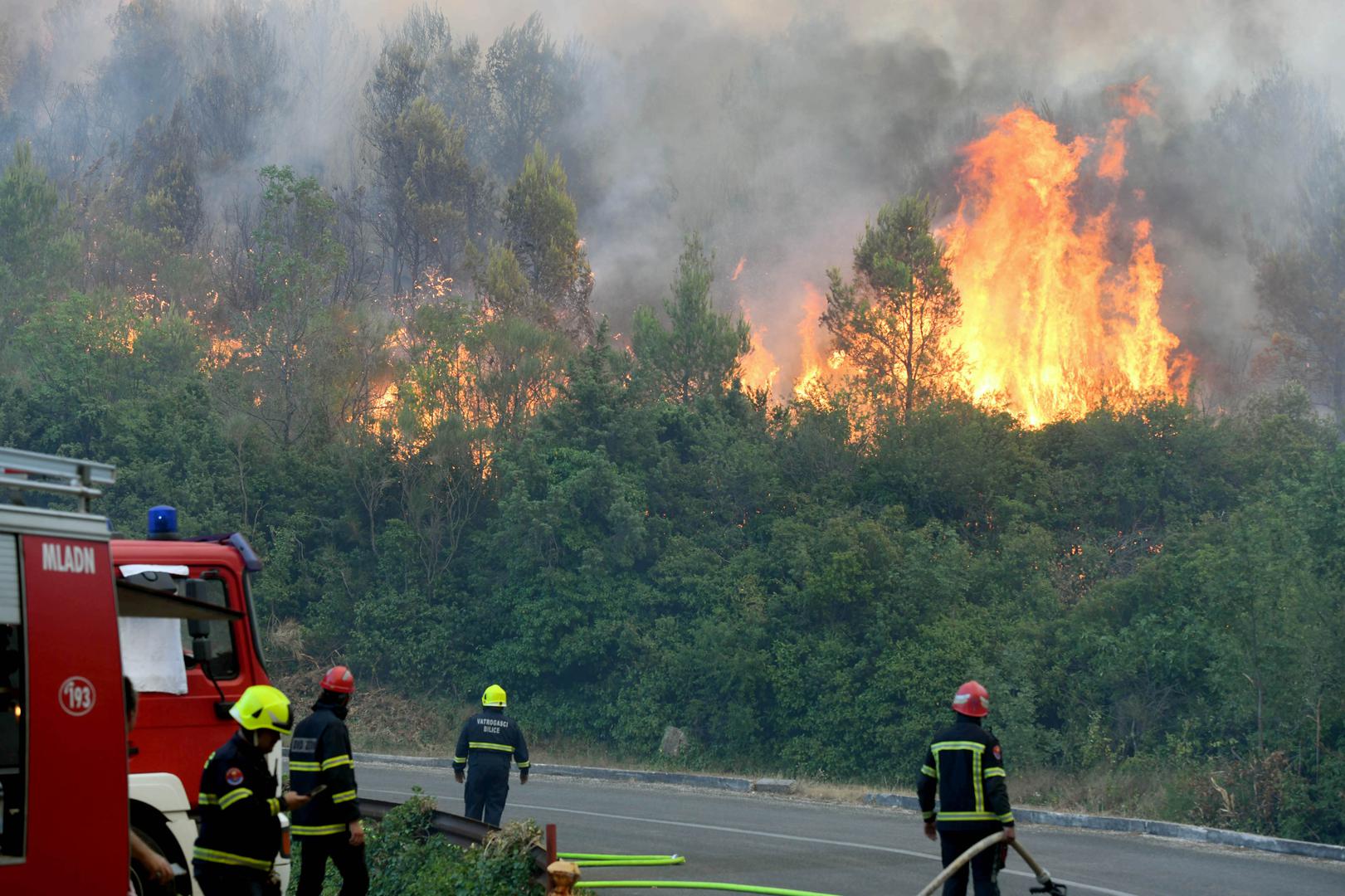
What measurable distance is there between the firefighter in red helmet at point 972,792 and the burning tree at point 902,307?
34.0 metres

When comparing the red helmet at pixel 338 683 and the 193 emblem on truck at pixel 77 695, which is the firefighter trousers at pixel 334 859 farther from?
the 193 emblem on truck at pixel 77 695

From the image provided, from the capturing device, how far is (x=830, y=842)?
1577cm

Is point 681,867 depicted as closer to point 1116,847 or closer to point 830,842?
point 830,842

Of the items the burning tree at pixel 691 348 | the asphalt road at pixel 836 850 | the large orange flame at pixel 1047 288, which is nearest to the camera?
the asphalt road at pixel 836 850

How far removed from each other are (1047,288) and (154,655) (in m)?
43.8

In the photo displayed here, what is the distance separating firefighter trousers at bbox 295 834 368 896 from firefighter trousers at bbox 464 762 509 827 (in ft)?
14.2

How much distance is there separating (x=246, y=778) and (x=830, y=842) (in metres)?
9.93

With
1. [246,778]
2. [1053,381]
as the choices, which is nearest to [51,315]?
[1053,381]

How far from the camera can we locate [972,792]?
9.38 m

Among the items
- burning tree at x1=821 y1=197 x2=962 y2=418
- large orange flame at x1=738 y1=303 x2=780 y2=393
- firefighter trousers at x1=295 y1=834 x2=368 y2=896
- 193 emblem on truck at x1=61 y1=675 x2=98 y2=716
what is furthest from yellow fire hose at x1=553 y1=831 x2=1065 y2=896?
large orange flame at x1=738 y1=303 x2=780 y2=393

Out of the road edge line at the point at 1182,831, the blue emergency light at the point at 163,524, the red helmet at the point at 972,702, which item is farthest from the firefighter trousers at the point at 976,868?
the road edge line at the point at 1182,831

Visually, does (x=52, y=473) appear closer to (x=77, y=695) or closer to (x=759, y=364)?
(x=77, y=695)

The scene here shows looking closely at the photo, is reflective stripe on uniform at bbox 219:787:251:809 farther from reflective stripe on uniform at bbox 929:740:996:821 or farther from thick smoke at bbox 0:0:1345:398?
thick smoke at bbox 0:0:1345:398

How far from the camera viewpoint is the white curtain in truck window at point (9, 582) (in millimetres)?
5543
